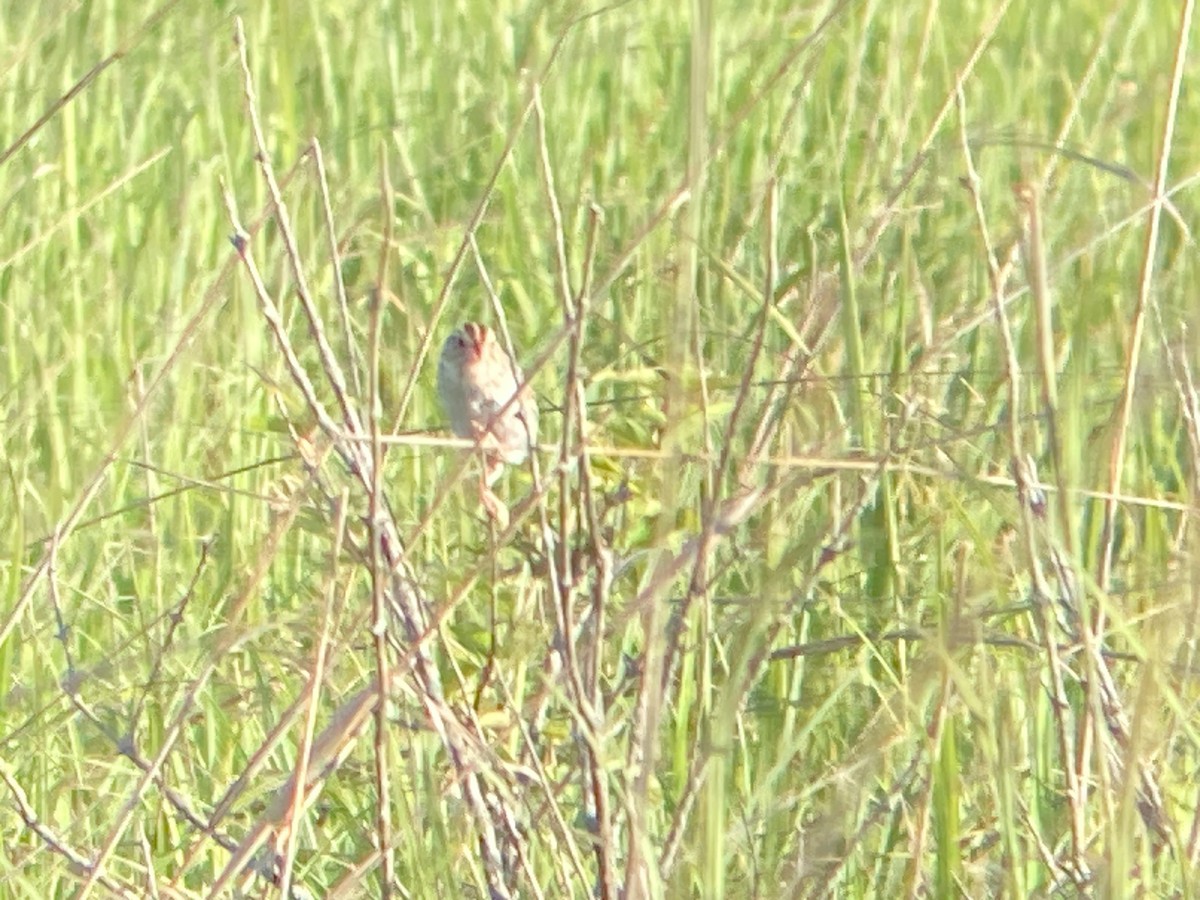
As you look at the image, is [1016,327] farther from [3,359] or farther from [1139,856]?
[1139,856]

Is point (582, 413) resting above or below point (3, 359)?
above

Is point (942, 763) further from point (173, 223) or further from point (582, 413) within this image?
point (173, 223)

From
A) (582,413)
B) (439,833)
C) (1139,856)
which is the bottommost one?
(1139,856)

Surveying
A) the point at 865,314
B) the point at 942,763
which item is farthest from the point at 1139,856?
the point at 865,314

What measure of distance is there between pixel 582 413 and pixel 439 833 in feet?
1.01

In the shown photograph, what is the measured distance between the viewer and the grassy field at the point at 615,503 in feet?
4.86

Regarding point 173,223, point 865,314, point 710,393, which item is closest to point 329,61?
point 173,223

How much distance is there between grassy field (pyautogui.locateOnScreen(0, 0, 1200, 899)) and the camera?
1480 mm

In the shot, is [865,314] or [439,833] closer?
[439,833]

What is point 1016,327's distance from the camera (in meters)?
3.62

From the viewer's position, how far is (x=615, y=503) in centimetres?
192

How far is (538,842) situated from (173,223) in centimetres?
261

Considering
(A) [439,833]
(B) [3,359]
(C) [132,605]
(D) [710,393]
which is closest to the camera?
(A) [439,833]

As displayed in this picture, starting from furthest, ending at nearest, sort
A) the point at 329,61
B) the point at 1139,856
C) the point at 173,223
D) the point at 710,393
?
the point at 329,61 < the point at 173,223 < the point at 710,393 < the point at 1139,856
